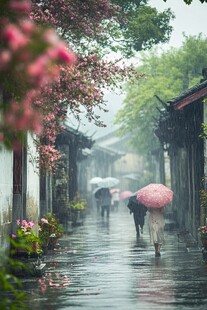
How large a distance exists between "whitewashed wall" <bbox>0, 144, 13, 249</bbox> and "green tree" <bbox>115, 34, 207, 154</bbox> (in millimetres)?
28591

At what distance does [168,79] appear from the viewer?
151 ft

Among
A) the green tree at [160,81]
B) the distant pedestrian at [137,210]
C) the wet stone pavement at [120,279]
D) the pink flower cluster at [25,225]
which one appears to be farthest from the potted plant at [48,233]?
the green tree at [160,81]

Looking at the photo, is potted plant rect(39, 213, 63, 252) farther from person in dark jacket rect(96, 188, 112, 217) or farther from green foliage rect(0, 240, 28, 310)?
person in dark jacket rect(96, 188, 112, 217)

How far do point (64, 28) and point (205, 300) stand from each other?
11714mm

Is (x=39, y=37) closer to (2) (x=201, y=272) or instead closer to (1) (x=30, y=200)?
(2) (x=201, y=272)

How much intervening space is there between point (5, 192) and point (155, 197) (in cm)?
588

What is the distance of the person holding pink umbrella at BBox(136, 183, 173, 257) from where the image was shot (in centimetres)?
2044

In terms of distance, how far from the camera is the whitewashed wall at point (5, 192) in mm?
15391

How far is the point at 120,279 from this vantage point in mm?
14773

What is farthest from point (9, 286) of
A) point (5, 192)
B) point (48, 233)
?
point (48, 233)

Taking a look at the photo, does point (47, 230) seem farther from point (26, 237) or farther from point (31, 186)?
point (26, 237)

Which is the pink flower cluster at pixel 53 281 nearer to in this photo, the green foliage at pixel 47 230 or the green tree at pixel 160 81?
the green foliage at pixel 47 230

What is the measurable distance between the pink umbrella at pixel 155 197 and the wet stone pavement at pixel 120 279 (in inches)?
54.9

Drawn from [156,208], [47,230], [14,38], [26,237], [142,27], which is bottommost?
[26,237]
